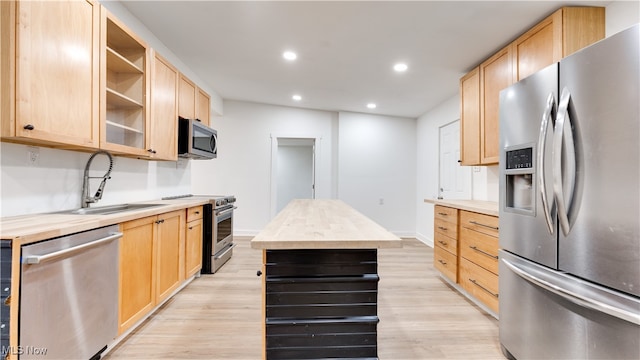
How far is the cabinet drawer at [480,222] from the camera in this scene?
228 cm

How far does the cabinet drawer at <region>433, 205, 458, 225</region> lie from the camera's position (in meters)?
2.91

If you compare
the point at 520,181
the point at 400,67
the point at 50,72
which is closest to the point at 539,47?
the point at 520,181

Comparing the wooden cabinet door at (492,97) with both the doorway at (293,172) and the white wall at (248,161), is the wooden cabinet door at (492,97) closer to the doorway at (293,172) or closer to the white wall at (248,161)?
the white wall at (248,161)

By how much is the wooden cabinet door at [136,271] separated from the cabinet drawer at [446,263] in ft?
8.88

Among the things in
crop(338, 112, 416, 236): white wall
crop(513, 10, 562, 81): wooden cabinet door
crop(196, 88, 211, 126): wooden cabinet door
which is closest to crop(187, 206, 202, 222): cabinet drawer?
crop(196, 88, 211, 126): wooden cabinet door

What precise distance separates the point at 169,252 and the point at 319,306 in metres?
1.84

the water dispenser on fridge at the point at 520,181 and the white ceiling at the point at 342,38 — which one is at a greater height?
the white ceiling at the point at 342,38

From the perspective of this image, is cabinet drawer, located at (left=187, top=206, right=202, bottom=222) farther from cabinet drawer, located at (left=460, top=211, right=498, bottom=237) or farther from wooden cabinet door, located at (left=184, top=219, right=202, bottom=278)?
cabinet drawer, located at (left=460, top=211, right=498, bottom=237)

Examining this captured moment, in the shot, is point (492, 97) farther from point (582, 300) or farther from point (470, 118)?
point (582, 300)

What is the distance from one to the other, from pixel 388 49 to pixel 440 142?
2.33 metres

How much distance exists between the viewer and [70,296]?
147 cm

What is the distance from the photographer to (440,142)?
15.6 ft

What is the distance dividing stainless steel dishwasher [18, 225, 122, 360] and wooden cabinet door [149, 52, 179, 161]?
1.20m

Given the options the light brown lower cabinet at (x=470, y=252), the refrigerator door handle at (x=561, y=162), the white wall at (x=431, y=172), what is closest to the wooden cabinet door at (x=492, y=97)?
the white wall at (x=431, y=172)
